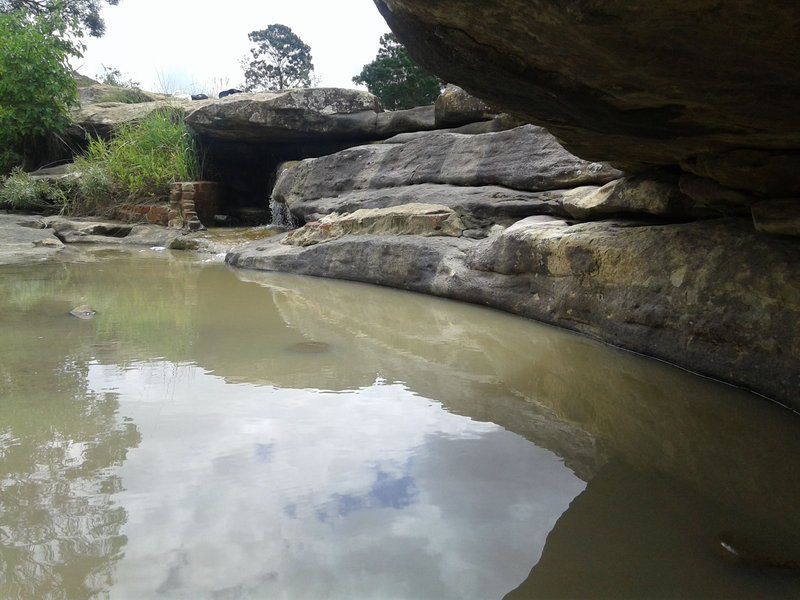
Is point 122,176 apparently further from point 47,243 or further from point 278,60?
point 278,60

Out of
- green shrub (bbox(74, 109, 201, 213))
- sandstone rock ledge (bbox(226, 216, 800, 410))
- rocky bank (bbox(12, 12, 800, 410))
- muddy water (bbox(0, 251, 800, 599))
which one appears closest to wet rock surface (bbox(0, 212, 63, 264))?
green shrub (bbox(74, 109, 201, 213))

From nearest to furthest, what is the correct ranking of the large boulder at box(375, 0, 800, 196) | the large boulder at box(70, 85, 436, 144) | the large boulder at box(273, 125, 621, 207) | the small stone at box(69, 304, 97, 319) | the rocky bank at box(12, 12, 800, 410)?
the large boulder at box(375, 0, 800, 196) → the rocky bank at box(12, 12, 800, 410) → the small stone at box(69, 304, 97, 319) → the large boulder at box(273, 125, 621, 207) → the large boulder at box(70, 85, 436, 144)

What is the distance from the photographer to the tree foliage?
9.36m

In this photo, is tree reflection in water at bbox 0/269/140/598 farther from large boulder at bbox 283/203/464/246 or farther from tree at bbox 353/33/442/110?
tree at bbox 353/33/442/110

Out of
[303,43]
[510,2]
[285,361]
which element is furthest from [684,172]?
[303,43]

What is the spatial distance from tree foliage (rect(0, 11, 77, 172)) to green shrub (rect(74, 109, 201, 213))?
1.49m

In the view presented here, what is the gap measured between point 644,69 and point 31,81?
34.6ft

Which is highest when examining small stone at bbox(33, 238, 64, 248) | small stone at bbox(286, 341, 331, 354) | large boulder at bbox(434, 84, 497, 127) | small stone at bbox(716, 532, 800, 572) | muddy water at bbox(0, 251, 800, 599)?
large boulder at bbox(434, 84, 497, 127)

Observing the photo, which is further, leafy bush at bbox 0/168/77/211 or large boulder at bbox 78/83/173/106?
large boulder at bbox 78/83/173/106

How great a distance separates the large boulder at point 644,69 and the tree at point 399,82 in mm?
7566

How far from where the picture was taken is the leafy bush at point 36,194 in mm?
8969

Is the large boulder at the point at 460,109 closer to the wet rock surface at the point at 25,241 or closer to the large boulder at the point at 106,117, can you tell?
the wet rock surface at the point at 25,241

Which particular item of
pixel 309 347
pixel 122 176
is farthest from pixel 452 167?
pixel 122 176

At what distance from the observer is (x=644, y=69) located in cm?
154
